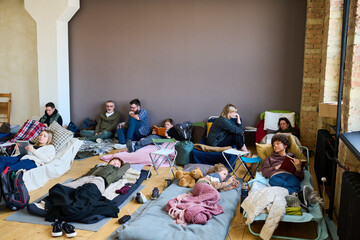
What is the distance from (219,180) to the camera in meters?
5.05

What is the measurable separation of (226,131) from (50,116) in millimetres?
4321

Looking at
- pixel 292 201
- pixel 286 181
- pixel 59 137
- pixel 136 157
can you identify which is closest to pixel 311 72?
pixel 286 181

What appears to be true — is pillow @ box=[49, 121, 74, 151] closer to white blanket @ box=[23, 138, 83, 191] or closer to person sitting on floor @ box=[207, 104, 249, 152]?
white blanket @ box=[23, 138, 83, 191]

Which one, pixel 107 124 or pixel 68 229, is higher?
pixel 107 124

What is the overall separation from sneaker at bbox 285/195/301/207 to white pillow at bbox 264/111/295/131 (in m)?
3.55

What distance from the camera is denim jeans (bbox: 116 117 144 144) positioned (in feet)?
27.0

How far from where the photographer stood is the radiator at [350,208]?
9.25ft

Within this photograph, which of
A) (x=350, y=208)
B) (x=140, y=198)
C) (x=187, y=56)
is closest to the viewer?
(x=350, y=208)

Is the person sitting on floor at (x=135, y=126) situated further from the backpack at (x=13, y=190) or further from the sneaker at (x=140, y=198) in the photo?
the backpack at (x=13, y=190)

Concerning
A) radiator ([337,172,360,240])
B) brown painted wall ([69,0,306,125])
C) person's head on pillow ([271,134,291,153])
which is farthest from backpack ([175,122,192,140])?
radiator ([337,172,360,240])

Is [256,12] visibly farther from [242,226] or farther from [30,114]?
[30,114]

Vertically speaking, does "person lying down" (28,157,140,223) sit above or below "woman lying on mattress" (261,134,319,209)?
below

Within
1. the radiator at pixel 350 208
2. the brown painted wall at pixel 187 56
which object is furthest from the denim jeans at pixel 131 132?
the radiator at pixel 350 208

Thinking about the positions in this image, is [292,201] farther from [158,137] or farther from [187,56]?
[187,56]
